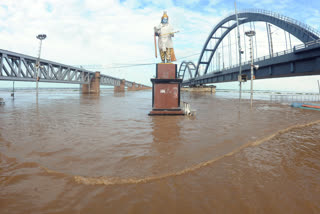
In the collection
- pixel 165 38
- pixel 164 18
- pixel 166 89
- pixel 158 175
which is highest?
pixel 164 18

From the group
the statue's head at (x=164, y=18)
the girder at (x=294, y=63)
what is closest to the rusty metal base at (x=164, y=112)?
the statue's head at (x=164, y=18)

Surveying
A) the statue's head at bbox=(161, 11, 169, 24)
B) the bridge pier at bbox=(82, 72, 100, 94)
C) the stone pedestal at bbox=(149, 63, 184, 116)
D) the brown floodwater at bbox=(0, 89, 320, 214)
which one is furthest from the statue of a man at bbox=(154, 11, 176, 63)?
the bridge pier at bbox=(82, 72, 100, 94)

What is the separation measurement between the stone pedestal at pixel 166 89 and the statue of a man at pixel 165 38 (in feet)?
5.73

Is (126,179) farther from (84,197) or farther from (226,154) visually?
(226,154)

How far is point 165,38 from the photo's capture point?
13.8 meters

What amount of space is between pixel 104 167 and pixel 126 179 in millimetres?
777

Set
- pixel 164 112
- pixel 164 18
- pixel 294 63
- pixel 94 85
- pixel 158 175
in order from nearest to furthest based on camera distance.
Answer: pixel 158 175, pixel 164 112, pixel 164 18, pixel 294 63, pixel 94 85

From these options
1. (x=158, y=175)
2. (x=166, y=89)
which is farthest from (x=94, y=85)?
(x=158, y=175)

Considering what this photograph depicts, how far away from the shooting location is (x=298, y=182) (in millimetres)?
3268

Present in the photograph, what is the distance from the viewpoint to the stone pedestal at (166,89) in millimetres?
12422

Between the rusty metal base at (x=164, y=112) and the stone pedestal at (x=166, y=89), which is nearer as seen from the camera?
the rusty metal base at (x=164, y=112)

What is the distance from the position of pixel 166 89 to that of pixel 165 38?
4.47 m

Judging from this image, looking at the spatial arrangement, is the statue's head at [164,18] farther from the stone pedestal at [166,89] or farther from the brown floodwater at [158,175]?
the brown floodwater at [158,175]

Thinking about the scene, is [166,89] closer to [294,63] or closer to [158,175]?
[158,175]
